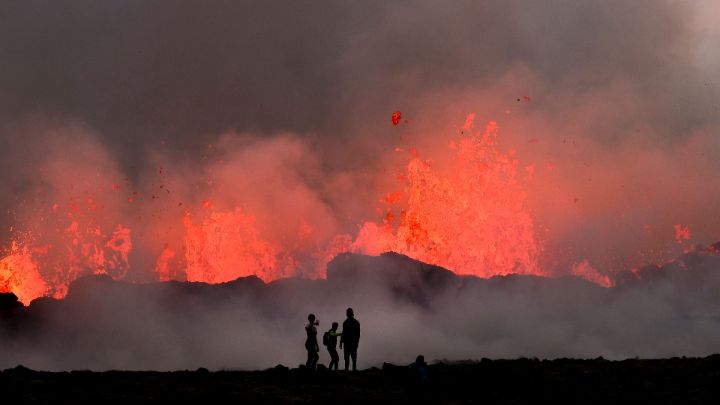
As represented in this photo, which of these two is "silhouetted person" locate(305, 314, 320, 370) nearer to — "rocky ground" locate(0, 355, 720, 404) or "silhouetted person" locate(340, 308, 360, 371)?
"rocky ground" locate(0, 355, 720, 404)

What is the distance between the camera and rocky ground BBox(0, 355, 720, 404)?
26.9 m

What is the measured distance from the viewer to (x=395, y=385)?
3070 cm

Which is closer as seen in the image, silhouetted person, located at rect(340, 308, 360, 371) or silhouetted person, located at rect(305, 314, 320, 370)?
silhouetted person, located at rect(305, 314, 320, 370)

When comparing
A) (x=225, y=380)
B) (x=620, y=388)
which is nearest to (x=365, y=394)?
(x=225, y=380)

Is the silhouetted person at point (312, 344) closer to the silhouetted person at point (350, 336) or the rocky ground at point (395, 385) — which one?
the rocky ground at point (395, 385)

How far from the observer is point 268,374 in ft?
110

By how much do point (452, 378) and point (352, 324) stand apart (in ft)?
17.6

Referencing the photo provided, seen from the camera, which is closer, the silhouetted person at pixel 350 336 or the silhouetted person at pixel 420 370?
the silhouetted person at pixel 420 370

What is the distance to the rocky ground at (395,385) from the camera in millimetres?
26891

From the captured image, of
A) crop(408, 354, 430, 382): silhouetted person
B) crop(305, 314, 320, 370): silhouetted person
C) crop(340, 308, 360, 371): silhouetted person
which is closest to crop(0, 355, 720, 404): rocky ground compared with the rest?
crop(408, 354, 430, 382): silhouetted person

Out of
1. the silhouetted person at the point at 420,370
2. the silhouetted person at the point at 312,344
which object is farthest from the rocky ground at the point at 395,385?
the silhouetted person at the point at 312,344

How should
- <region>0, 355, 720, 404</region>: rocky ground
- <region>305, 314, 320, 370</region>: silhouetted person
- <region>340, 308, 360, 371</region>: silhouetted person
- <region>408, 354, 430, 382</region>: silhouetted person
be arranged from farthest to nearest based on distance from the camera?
<region>340, 308, 360, 371</region>: silhouetted person, <region>305, 314, 320, 370</region>: silhouetted person, <region>0, 355, 720, 404</region>: rocky ground, <region>408, 354, 430, 382</region>: silhouetted person

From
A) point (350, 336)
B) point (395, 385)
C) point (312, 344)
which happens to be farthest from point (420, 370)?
point (350, 336)

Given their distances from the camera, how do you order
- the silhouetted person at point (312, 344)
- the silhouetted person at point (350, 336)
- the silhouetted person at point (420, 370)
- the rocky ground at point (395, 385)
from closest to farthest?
the silhouetted person at point (420, 370), the rocky ground at point (395, 385), the silhouetted person at point (312, 344), the silhouetted person at point (350, 336)
